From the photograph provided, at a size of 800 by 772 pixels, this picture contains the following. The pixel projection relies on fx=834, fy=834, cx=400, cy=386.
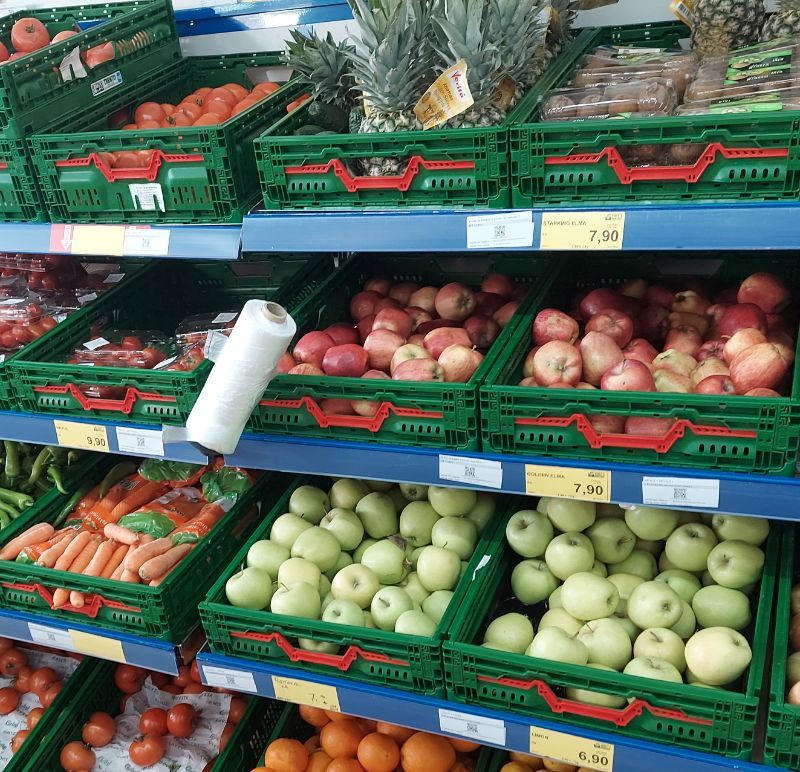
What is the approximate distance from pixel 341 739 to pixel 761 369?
1310 mm

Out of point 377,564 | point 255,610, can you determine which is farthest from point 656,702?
point 255,610

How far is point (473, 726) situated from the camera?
5.62ft

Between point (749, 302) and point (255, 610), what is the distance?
53.1 inches

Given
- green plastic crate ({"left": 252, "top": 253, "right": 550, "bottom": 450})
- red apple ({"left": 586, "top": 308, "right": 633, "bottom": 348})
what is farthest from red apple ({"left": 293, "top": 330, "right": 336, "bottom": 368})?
red apple ({"left": 586, "top": 308, "right": 633, "bottom": 348})

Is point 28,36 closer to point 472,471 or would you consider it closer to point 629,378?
point 472,471

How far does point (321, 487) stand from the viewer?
92.8 inches

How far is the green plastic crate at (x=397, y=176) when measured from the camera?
1655 mm

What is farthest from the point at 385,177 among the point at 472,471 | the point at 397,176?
the point at 472,471

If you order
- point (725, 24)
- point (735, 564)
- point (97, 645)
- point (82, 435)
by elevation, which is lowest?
point (97, 645)

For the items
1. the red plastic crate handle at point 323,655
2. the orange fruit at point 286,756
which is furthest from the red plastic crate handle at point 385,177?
the orange fruit at point 286,756

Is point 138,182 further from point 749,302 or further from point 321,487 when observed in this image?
point 749,302

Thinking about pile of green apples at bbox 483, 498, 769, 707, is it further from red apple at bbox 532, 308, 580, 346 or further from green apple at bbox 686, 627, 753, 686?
red apple at bbox 532, 308, 580, 346

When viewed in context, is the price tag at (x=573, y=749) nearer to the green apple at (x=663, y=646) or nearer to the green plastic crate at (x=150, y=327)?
the green apple at (x=663, y=646)

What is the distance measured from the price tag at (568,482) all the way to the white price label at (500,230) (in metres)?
0.45
